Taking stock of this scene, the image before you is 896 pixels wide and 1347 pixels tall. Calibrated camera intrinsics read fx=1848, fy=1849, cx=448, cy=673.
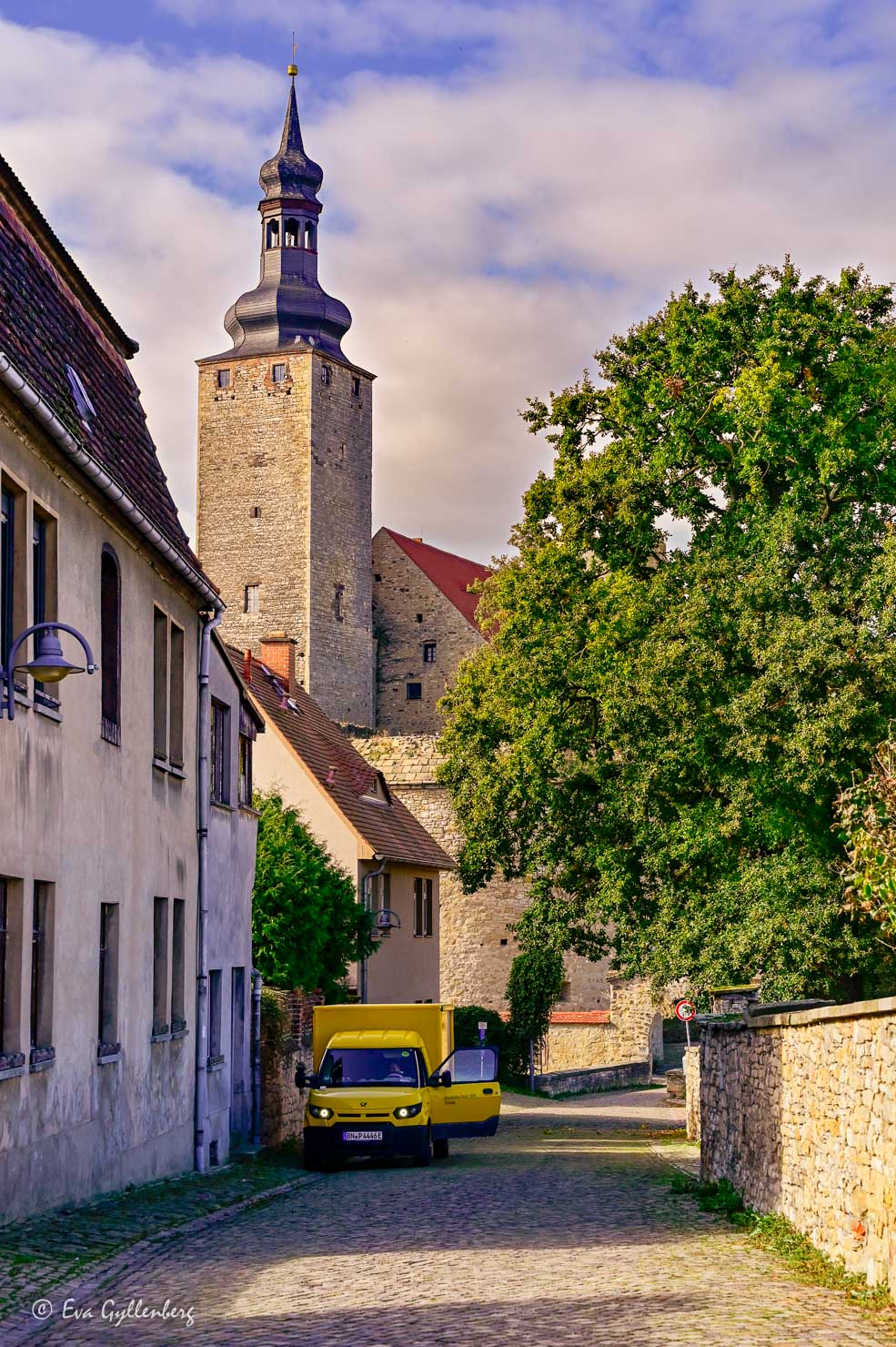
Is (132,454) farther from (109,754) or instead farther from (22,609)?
(22,609)

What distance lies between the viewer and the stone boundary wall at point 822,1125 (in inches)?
387

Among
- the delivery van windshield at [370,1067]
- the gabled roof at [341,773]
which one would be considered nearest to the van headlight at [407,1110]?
the delivery van windshield at [370,1067]

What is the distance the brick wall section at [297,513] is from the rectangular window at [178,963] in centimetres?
5971

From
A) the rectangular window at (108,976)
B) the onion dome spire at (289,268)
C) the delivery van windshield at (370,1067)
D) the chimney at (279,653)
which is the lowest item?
the delivery van windshield at (370,1067)

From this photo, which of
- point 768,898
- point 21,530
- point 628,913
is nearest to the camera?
point 21,530

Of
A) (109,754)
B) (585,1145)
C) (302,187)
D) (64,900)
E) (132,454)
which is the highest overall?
(302,187)

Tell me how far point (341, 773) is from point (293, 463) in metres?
44.5

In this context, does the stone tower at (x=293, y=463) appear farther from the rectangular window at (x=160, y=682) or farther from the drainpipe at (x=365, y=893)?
the rectangular window at (x=160, y=682)

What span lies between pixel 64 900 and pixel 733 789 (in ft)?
46.3

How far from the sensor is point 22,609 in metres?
13.2

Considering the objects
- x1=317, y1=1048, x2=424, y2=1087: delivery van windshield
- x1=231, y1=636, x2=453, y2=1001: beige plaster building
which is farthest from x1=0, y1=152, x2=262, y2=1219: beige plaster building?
x1=231, y1=636, x2=453, y2=1001: beige plaster building

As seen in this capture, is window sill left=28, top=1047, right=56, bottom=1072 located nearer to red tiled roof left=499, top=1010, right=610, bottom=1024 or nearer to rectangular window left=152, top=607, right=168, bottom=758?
rectangular window left=152, top=607, right=168, bottom=758

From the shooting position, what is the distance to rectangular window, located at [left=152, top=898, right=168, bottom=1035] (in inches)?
713

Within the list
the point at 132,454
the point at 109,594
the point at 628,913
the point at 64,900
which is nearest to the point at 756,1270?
the point at 64,900
